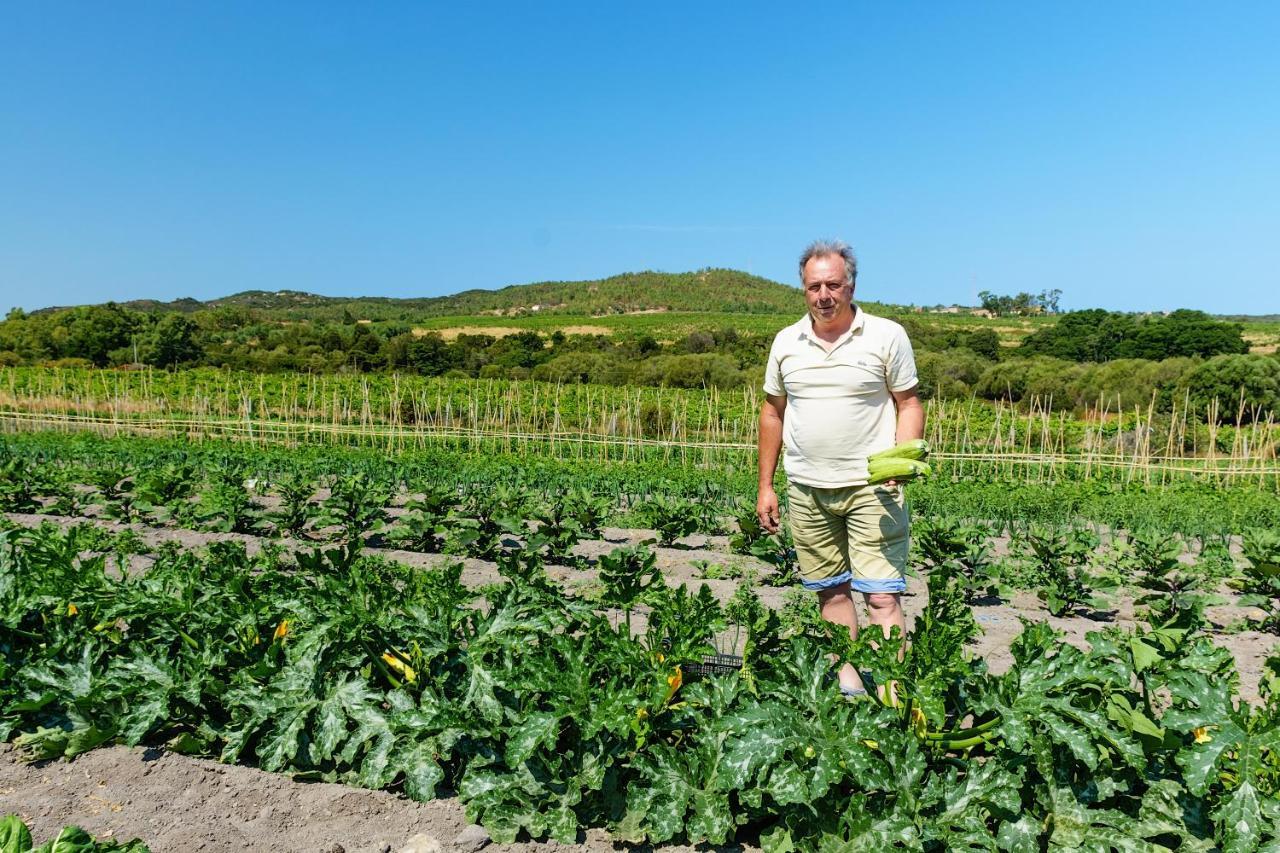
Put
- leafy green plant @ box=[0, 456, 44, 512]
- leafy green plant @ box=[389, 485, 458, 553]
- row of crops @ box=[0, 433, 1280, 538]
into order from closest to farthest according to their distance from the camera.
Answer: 1. leafy green plant @ box=[389, 485, 458, 553]
2. row of crops @ box=[0, 433, 1280, 538]
3. leafy green plant @ box=[0, 456, 44, 512]

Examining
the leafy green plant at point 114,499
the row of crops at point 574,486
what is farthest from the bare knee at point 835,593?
the leafy green plant at point 114,499

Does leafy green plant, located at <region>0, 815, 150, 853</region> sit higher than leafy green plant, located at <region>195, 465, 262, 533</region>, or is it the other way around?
leafy green plant, located at <region>0, 815, 150, 853</region>

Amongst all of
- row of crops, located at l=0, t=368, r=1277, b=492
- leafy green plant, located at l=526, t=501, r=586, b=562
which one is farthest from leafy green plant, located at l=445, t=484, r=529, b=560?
row of crops, located at l=0, t=368, r=1277, b=492

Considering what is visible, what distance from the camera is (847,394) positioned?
3459 mm

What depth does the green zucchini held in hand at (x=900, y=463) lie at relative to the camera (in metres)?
3.20

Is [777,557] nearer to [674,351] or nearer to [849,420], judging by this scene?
[849,420]

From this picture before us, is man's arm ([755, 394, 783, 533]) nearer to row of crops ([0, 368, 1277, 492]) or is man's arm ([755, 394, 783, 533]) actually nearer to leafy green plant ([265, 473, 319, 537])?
leafy green plant ([265, 473, 319, 537])

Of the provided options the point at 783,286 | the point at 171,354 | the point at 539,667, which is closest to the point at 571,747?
the point at 539,667

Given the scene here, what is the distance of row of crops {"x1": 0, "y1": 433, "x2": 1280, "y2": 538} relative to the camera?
338 inches

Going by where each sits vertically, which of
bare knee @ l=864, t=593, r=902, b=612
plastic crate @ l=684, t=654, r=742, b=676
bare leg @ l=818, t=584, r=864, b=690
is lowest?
plastic crate @ l=684, t=654, r=742, b=676

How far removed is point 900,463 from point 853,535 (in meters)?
0.45

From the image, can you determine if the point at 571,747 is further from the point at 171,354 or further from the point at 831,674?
the point at 171,354

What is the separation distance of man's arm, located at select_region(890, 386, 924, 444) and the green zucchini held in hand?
0.08m

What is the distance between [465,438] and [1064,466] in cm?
1187
